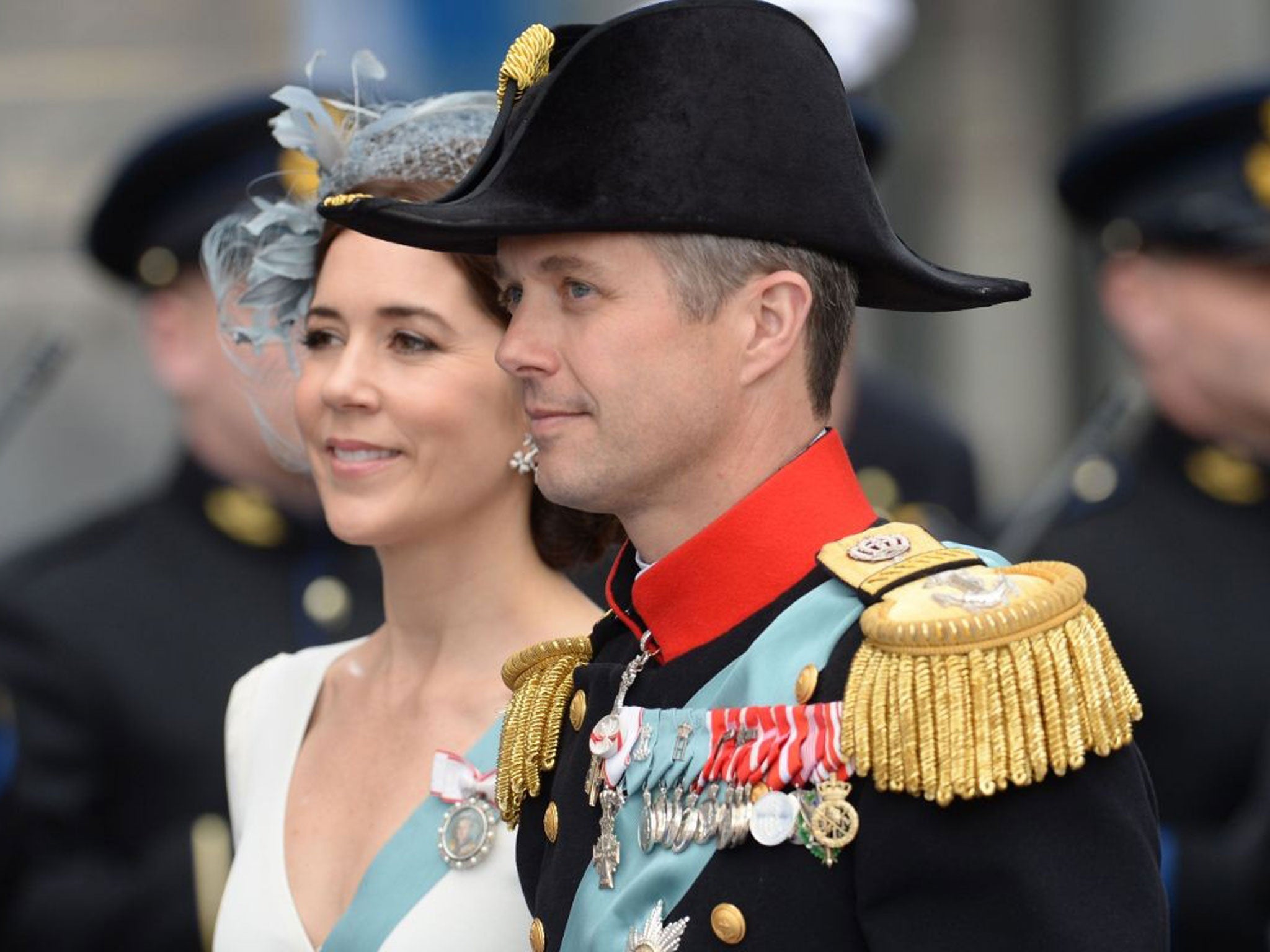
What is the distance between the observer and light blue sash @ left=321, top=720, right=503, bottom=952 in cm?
322

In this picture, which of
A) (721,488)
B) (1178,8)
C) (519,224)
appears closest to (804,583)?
(721,488)

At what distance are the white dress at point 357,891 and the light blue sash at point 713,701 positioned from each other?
0.60m

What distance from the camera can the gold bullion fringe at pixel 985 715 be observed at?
2.27 metres

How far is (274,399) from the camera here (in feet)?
12.4

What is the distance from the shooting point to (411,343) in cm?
336

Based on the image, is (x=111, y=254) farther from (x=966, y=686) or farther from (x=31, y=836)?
(x=966, y=686)

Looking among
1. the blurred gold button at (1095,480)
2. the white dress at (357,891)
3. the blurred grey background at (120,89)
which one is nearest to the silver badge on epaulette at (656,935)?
the white dress at (357,891)

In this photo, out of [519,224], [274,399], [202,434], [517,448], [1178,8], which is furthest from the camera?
[1178,8]

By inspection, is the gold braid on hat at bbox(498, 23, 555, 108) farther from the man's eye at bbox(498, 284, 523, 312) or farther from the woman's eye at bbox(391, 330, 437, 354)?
the woman's eye at bbox(391, 330, 437, 354)

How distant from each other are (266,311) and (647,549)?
3.50 ft

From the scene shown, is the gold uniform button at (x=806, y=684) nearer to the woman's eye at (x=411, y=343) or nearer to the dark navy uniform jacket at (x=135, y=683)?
the woman's eye at (x=411, y=343)

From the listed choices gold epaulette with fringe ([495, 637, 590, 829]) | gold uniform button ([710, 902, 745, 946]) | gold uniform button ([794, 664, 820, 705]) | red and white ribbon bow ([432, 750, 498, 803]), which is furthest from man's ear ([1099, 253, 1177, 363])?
gold uniform button ([710, 902, 745, 946])

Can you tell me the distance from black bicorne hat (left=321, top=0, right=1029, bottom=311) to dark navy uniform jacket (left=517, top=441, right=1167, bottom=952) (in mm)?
282

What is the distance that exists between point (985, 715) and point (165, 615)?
332 cm
